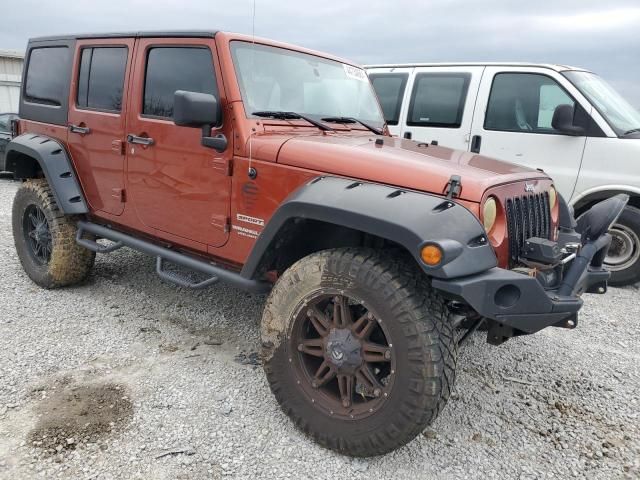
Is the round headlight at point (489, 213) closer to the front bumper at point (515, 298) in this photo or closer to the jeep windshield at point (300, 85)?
the front bumper at point (515, 298)

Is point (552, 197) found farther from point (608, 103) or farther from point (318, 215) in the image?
point (608, 103)

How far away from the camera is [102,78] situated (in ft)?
12.2

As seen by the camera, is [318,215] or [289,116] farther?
[289,116]

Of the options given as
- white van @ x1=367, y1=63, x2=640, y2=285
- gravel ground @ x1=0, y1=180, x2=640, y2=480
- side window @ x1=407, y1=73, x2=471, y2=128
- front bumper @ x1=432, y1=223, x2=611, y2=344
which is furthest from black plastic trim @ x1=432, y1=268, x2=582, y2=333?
side window @ x1=407, y1=73, x2=471, y2=128

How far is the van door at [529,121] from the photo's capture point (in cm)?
516

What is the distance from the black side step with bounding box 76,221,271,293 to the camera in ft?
9.40

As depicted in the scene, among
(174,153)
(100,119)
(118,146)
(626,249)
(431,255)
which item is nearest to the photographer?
(431,255)

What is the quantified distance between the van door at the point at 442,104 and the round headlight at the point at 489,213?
11.3ft

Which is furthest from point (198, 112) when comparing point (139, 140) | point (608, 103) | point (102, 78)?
point (608, 103)

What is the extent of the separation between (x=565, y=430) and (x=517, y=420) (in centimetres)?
24

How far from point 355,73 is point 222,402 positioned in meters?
2.55

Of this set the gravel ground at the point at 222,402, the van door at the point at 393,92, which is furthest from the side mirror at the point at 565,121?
the gravel ground at the point at 222,402

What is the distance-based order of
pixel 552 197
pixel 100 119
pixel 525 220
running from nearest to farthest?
pixel 525 220
pixel 552 197
pixel 100 119

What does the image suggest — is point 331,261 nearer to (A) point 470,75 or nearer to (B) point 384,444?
(B) point 384,444
